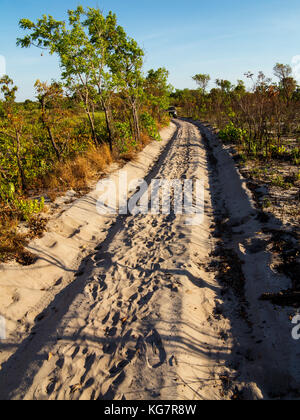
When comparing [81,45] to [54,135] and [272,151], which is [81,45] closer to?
[54,135]

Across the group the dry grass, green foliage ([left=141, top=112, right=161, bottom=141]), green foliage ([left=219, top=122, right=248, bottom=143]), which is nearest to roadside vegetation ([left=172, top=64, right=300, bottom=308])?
green foliage ([left=219, top=122, right=248, bottom=143])

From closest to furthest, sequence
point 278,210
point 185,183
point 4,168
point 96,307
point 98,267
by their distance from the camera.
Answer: point 96,307
point 98,267
point 278,210
point 4,168
point 185,183

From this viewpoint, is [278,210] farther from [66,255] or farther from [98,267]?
[66,255]

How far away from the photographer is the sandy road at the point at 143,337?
95.6 inches

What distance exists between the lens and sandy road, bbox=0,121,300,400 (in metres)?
2.43

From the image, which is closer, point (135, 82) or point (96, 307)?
point (96, 307)

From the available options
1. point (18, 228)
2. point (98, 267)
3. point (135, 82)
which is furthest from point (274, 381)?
point (135, 82)

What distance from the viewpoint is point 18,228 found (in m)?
4.94

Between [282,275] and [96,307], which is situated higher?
[282,275]

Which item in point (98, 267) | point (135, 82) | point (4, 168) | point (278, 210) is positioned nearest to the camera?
point (98, 267)

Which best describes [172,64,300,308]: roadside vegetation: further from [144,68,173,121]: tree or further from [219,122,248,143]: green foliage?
[144,68,173,121]: tree

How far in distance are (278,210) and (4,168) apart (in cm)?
749
